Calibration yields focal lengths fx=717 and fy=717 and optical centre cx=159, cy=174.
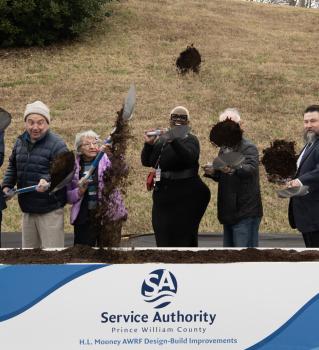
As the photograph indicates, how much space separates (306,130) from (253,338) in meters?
1.75

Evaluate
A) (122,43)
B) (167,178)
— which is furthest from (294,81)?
(167,178)

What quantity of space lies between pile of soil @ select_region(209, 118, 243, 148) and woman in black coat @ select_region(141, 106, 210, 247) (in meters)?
0.33

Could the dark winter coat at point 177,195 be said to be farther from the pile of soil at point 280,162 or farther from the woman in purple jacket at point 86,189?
the pile of soil at point 280,162

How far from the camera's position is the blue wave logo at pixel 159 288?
11.5 feet

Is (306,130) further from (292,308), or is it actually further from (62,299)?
(62,299)

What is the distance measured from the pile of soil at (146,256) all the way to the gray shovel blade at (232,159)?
0.71m

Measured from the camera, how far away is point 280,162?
439cm

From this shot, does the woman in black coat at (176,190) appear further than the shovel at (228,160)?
Yes

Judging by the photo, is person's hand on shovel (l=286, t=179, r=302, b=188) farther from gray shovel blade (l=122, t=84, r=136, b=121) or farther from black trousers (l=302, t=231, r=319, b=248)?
gray shovel blade (l=122, t=84, r=136, b=121)

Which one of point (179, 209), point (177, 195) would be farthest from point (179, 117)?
point (179, 209)


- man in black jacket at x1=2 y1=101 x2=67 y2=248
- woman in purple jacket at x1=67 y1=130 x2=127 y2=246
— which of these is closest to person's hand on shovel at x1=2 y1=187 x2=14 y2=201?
man in black jacket at x1=2 y1=101 x2=67 y2=248

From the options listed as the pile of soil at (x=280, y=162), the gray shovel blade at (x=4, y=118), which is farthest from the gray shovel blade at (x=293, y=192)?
the gray shovel blade at (x=4, y=118)

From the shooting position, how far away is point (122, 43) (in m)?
20.3

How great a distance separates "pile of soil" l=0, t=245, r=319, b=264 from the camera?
3.74 meters
